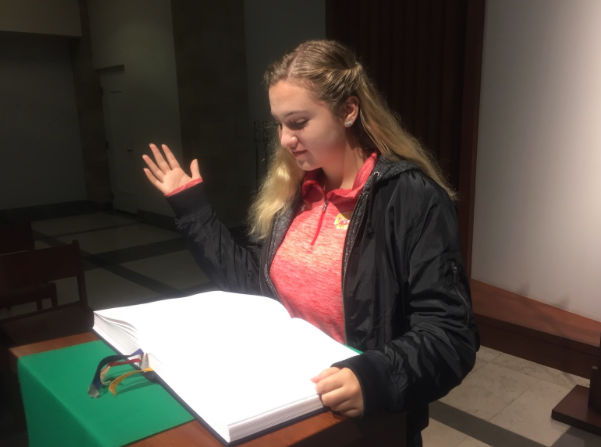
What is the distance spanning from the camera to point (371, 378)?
0.71 m

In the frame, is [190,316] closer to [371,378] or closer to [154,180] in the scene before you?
[371,378]

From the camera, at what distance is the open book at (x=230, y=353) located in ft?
2.09

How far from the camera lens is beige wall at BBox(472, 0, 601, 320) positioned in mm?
2379

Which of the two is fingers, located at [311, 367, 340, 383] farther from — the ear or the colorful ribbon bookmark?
the ear

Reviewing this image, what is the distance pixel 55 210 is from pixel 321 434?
813cm

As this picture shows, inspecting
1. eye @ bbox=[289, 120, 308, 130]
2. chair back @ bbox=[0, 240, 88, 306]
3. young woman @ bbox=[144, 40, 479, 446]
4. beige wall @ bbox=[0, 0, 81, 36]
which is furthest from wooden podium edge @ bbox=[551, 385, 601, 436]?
beige wall @ bbox=[0, 0, 81, 36]

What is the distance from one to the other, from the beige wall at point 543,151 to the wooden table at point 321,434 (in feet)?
6.92

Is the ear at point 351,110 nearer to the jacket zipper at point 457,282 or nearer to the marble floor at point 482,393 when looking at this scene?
the jacket zipper at point 457,282

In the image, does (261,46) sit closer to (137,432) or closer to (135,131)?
(135,131)

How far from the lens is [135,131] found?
691 centimetres

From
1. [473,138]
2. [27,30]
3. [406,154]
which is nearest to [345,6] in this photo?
[473,138]

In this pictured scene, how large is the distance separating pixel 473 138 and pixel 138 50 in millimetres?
4971

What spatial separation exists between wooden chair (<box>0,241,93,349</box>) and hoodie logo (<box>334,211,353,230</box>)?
5.83ft

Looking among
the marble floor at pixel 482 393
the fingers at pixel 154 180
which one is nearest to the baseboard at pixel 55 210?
the marble floor at pixel 482 393
